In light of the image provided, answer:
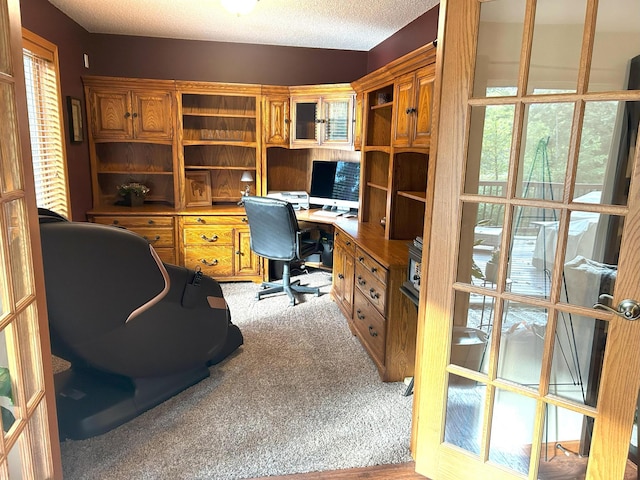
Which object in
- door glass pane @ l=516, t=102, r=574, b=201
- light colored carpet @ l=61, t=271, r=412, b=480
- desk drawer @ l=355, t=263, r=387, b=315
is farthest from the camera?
desk drawer @ l=355, t=263, r=387, b=315

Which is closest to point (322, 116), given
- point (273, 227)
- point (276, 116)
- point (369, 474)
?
point (276, 116)

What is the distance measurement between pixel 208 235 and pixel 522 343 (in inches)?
135

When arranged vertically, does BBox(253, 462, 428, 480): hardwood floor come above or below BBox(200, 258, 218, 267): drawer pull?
below

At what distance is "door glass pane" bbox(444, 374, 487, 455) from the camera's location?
186cm

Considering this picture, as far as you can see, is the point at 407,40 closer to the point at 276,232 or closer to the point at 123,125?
the point at 276,232

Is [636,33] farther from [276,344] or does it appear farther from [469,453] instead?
[276,344]

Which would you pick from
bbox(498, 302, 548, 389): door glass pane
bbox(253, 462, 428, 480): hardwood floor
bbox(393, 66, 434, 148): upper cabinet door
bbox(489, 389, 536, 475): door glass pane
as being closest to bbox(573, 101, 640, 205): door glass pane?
bbox(498, 302, 548, 389): door glass pane

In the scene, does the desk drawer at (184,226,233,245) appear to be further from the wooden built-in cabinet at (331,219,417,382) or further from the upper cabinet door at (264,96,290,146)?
the wooden built-in cabinet at (331,219,417,382)

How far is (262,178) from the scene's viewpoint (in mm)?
4801

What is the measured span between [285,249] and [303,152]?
1632 millimetres

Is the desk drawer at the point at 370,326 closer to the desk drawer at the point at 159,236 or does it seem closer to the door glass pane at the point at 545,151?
the door glass pane at the point at 545,151

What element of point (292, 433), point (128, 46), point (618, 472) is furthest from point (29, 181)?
point (128, 46)

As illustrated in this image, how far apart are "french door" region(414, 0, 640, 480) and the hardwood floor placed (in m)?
0.17

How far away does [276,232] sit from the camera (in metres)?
3.93
